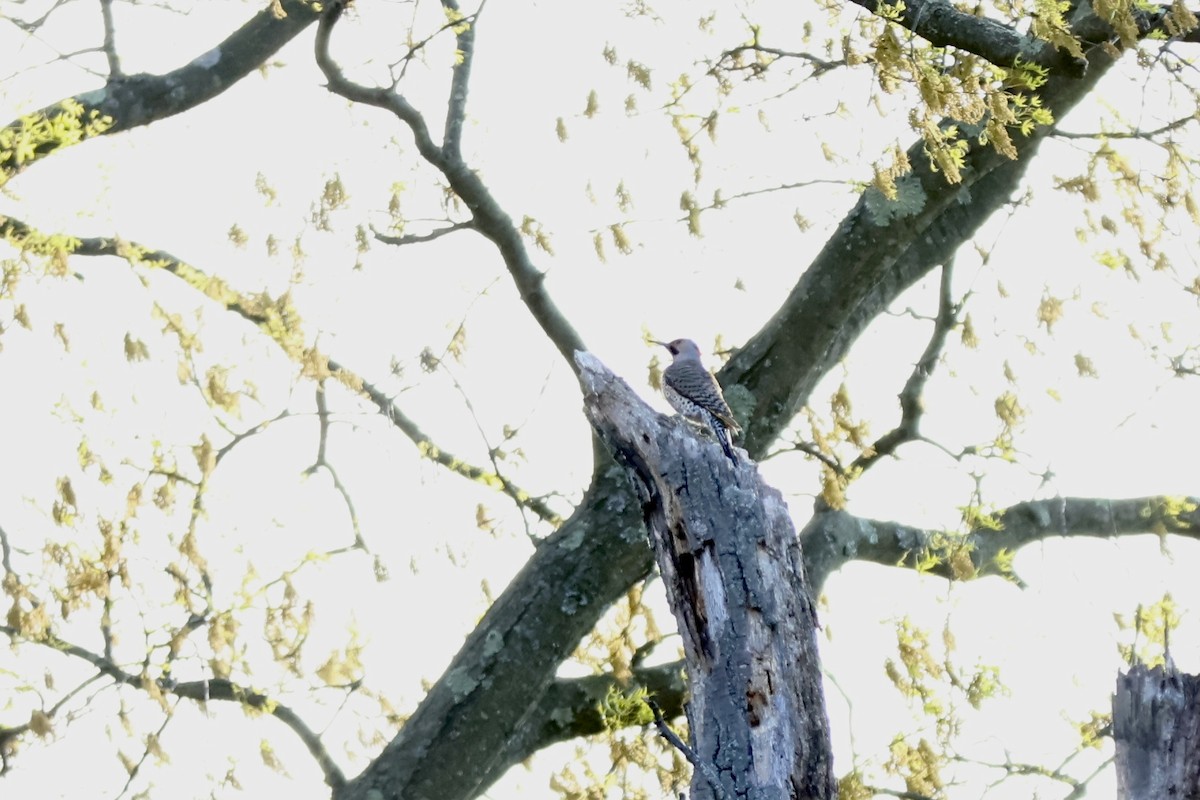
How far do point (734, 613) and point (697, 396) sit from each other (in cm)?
296

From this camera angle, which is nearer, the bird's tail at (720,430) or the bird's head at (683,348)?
the bird's tail at (720,430)

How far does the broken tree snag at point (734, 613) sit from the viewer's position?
3152 millimetres

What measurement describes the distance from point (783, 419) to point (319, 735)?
8.98ft

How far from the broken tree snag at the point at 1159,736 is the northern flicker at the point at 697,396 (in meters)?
1.83

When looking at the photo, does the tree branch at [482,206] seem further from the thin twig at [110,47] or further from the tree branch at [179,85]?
the thin twig at [110,47]

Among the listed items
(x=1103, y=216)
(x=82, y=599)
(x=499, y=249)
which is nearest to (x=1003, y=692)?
(x=1103, y=216)

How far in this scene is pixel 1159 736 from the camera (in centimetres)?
343

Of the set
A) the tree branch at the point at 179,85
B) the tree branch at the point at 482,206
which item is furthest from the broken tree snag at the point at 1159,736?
the tree branch at the point at 179,85

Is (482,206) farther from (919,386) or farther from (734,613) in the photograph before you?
(734,613)

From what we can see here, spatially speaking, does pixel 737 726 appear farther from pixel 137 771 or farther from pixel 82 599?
pixel 137 771

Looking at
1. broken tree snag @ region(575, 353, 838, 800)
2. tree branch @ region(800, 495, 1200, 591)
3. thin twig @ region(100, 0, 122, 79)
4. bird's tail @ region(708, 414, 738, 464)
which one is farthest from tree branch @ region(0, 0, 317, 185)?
broken tree snag @ region(575, 353, 838, 800)


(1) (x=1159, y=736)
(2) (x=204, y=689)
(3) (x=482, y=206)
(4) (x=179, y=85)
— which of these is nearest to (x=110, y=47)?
(4) (x=179, y=85)

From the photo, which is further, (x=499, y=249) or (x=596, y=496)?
(x=499, y=249)

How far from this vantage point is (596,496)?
228 inches
